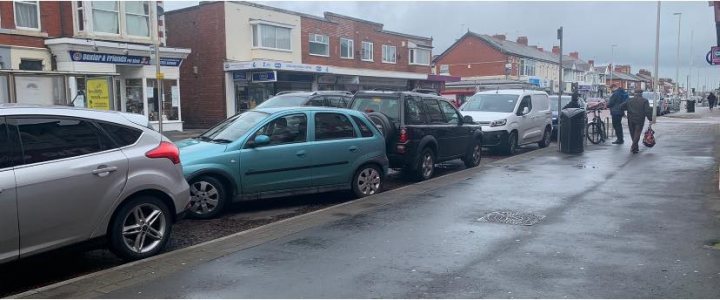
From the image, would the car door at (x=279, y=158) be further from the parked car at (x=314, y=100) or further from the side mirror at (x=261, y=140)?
the parked car at (x=314, y=100)

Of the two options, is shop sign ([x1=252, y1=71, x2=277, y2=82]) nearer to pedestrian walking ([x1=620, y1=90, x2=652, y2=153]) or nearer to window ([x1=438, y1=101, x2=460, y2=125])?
pedestrian walking ([x1=620, y1=90, x2=652, y2=153])

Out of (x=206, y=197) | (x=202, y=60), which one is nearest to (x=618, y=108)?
(x=206, y=197)

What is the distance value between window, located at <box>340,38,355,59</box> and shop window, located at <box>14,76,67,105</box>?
25261mm

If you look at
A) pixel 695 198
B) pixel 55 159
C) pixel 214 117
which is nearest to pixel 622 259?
pixel 695 198

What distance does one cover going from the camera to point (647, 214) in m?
7.69

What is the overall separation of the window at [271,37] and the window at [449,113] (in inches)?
803

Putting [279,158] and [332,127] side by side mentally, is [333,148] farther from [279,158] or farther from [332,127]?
[279,158]

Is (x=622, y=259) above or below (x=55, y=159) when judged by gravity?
below

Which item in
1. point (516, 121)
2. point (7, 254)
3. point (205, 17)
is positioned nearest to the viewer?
point (7, 254)

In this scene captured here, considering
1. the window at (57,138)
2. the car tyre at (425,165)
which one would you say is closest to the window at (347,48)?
the car tyre at (425,165)

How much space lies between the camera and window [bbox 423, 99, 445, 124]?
37.7ft

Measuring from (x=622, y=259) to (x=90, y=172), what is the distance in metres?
4.95

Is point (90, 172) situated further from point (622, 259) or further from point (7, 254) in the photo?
point (622, 259)

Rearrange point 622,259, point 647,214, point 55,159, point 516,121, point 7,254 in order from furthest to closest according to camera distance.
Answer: point 516,121
point 647,214
point 622,259
point 55,159
point 7,254
